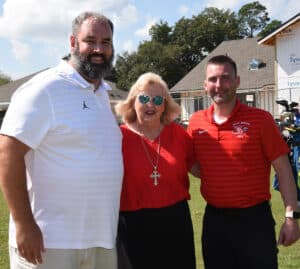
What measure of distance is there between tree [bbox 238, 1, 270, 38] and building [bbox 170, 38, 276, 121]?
34.4m

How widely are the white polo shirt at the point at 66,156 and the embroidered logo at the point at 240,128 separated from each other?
3.60 feet

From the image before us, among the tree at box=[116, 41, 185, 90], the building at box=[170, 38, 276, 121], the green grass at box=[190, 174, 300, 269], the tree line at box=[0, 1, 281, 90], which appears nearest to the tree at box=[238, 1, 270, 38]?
the tree line at box=[0, 1, 281, 90]

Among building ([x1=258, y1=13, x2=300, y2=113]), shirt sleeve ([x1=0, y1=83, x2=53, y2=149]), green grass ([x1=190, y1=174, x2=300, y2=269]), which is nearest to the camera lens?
shirt sleeve ([x1=0, y1=83, x2=53, y2=149])

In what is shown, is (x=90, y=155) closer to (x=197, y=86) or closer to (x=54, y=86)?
(x=54, y=86)

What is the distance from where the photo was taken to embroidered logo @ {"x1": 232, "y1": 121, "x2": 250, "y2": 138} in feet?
13.1

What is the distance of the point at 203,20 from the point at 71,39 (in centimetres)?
6411

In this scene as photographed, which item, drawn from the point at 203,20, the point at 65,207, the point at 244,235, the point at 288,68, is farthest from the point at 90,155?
the point at 203,20

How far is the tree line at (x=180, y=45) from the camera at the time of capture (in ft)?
190

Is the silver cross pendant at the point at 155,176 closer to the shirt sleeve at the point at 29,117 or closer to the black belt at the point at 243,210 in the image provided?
the black belt at the point at 243,210

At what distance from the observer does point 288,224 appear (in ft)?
13.2

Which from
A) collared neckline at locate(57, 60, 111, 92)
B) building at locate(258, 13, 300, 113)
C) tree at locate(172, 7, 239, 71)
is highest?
tree at locate(172, 7, 239, 71)

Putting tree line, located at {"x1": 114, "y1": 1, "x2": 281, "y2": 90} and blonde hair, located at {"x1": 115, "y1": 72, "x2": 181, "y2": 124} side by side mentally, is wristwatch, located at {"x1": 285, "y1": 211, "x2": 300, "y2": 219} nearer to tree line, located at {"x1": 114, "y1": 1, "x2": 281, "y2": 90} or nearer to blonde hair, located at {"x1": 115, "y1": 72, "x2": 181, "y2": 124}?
blonde hair, located at {"x1": 115, "y1": 72, "x2": 181, "y2": 124}

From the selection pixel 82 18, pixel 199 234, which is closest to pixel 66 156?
pixel 82 18

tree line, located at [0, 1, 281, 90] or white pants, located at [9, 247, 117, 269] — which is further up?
tree line, located at [0, 1, 281, 90]
